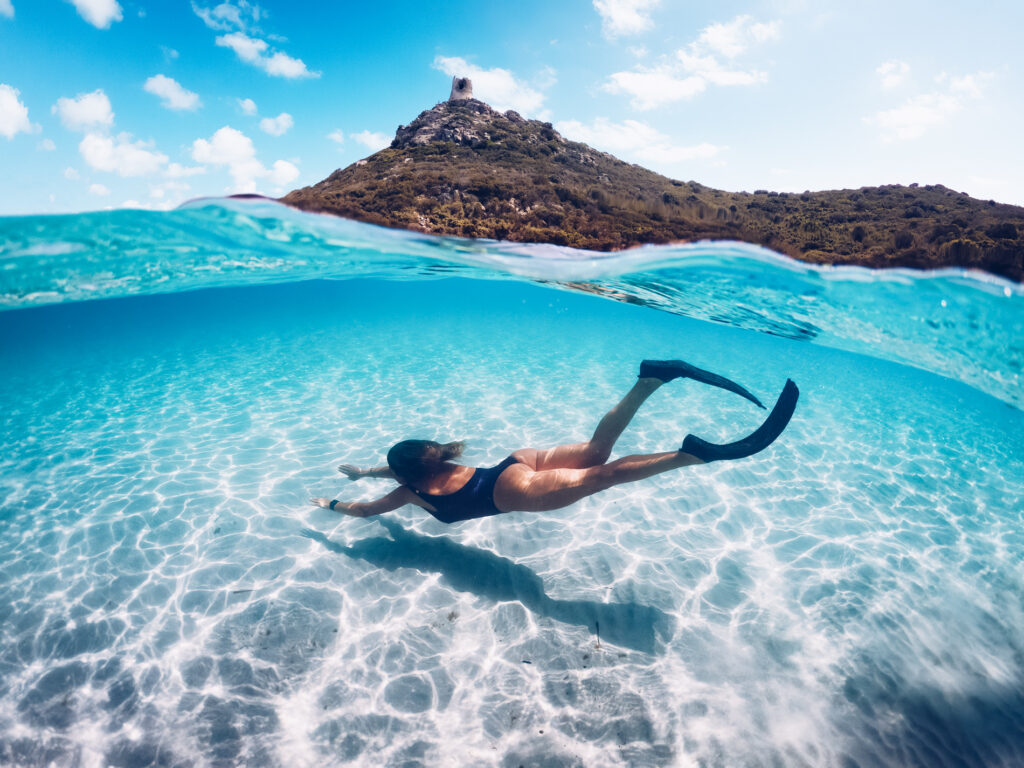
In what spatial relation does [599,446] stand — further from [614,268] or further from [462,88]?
[462,88]

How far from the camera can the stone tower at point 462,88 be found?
33.5m

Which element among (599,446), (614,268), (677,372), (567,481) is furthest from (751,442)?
(614,268)

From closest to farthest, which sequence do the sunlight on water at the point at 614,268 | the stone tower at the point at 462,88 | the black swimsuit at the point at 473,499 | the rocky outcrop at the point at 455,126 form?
the black swimsuit at the point at 473,499
the sunlight on water at the point at 614,268
the rocky outcrop at the point at 455,126
the stone tower at the point at 462,88

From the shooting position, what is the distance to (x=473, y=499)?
5.17 meters

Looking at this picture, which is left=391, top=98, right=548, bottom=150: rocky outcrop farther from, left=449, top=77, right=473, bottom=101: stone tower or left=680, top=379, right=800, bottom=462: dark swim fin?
left=680, top=379, right=800, bottom=462: dark swim fin

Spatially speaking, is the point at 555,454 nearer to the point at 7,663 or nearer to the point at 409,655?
the point at 409,655

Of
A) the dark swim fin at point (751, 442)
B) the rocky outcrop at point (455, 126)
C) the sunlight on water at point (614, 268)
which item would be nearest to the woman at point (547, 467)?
the dark swim fin at point (751, 442)

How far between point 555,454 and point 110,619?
19.7 feet

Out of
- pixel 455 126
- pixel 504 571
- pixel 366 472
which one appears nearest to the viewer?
pixel 504 571

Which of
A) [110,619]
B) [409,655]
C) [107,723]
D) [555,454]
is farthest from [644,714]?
[110,619]

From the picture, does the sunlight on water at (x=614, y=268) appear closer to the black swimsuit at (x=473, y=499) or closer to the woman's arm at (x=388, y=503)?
the black swimsuit at (x=473, y=499)

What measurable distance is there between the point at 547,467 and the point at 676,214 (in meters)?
5.34

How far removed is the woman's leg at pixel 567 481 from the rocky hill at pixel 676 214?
4.66 m

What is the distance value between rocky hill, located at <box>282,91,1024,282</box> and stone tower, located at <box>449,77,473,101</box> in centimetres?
2471
